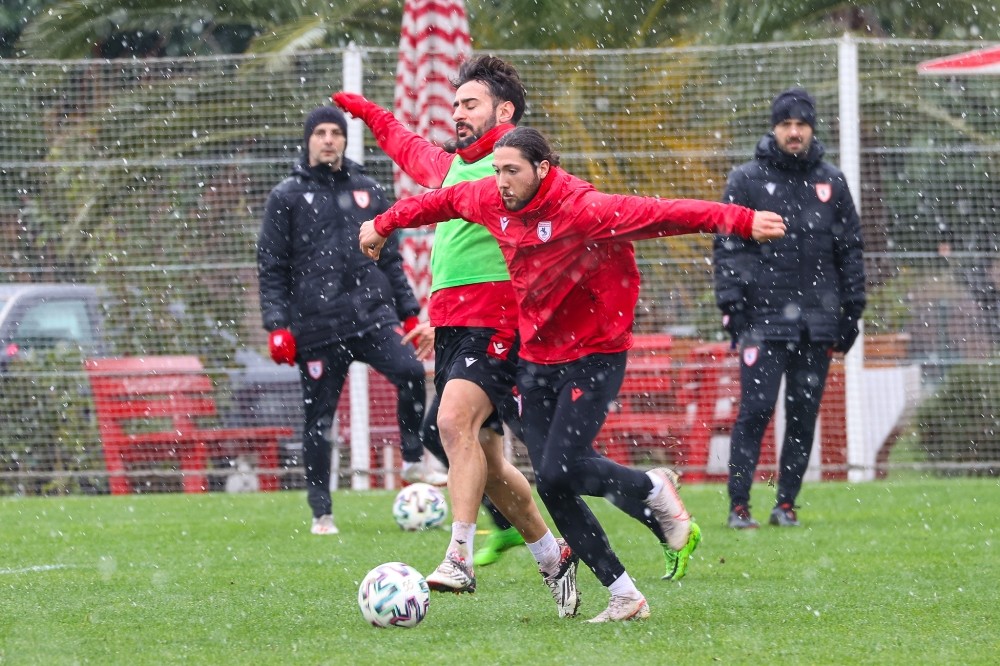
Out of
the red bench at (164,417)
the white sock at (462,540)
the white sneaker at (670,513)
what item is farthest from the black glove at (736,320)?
the red bench at (164,417)

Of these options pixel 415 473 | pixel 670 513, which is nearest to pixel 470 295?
pixel 670 513

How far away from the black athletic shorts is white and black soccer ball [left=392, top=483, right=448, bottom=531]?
2.59 meters

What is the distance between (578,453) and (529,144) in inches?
43.4

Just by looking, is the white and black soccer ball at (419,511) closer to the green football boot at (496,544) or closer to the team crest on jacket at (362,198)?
the team crest on jacket at (362,198)

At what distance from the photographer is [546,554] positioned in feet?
19.8

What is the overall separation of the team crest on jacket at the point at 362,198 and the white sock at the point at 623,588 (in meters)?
4.02

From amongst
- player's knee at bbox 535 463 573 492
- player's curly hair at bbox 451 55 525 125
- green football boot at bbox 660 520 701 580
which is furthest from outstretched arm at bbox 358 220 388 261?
green football boot at bbox 660 520 701 580

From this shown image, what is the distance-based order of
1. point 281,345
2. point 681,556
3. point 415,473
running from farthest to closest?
point 415,473 → point 281,345 → point 681,556

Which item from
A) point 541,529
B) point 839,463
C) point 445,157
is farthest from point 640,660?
point 839,463

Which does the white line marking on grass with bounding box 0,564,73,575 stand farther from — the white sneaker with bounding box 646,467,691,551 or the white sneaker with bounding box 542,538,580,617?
the white sneaker with bounding box 646,467,691,551

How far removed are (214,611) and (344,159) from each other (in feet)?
12.5

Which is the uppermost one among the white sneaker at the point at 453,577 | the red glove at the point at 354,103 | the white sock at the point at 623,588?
the red glove at the point at 354,103

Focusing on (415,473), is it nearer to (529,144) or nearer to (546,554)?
(546,554)

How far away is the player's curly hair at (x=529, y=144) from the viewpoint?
5.60 metres
